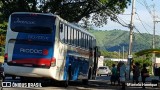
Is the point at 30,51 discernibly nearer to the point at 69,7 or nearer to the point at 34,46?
the point at 34,46

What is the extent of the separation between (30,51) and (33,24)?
4.50 ft

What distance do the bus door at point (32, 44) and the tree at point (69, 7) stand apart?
61.0 ft

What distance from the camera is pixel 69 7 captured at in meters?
42.3

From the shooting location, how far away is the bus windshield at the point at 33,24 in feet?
71.1

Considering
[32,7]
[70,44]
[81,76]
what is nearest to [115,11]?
[32,7]

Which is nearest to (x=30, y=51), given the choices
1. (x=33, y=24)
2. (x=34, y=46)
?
(x=34, y=46)

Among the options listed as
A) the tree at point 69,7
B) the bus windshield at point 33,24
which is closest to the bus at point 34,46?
the bus windshield at point 33,24

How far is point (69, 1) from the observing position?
140ft

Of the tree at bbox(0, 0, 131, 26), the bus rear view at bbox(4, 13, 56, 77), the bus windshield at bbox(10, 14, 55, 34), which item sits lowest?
the bus rear view at bbox(4, 13, 56, 77)

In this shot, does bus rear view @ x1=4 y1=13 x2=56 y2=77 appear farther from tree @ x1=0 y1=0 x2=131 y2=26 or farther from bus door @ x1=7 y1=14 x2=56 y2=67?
tree @ x1=0 y1=0 x2=131 y2=26

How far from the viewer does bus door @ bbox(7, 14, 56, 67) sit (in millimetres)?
21359

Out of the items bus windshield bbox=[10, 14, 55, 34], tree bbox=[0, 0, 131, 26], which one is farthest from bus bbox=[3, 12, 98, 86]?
tree bbox=[0, 0, 131, 26]

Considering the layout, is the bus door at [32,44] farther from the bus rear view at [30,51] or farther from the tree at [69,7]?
the tree at [69,7]

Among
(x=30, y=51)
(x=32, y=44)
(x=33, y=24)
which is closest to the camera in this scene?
(x=30, y=51)
